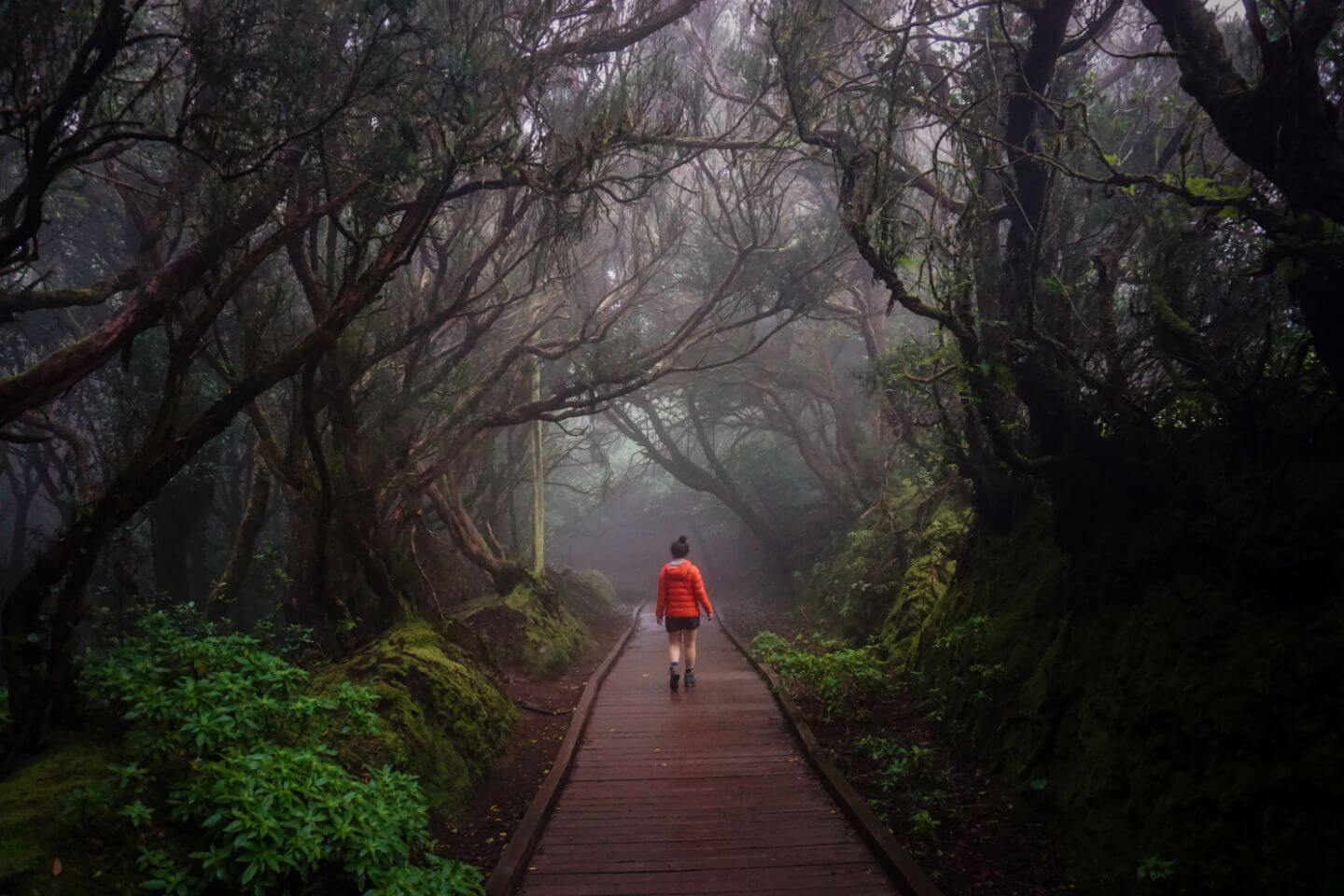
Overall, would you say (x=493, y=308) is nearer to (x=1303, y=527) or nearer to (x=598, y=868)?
(x=598, y=868)

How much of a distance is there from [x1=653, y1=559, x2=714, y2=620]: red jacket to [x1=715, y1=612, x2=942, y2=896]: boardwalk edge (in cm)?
164

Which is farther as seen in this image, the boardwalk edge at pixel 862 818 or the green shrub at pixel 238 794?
the boardwalk edge at pixel 862 818

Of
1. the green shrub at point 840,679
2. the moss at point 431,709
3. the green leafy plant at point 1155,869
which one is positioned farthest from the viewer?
the green shrub at point 840,679

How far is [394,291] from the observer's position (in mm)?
10719

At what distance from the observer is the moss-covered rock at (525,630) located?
35.6 ft

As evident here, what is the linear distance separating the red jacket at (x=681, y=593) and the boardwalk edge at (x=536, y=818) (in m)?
1.43

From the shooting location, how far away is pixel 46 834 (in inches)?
129

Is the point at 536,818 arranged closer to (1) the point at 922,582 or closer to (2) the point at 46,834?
(2) the point at 46,834

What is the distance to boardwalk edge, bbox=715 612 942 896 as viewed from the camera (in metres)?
4.05

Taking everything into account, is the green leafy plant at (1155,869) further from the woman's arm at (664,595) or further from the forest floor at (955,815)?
the woman's arm at (664,595)

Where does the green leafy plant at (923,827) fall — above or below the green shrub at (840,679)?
below

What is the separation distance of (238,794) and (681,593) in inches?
231

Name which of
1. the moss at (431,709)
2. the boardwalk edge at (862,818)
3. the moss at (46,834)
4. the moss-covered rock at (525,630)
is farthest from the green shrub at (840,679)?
the moss at (46,834)

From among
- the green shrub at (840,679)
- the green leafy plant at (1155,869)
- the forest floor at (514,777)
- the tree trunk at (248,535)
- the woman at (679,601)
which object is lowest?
the forest floor at (514,777)
